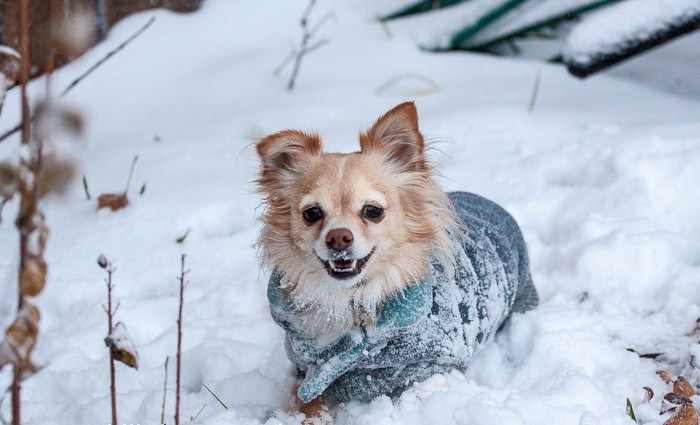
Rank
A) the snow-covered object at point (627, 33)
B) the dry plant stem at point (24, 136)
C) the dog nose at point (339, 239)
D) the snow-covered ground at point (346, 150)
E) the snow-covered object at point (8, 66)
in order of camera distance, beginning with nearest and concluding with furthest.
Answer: the dry plant stem at point (24, 136) < the snow-covered object at point (8, 66) < the dog nose at point (339, 239) < the snow-covered ground at point (346, 150) < the snow-covered object at point (627, 33)

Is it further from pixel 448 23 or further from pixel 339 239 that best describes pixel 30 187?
pixel 448 23

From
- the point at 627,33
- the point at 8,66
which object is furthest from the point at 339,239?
the point at 627,33

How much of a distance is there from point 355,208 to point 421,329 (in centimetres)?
37

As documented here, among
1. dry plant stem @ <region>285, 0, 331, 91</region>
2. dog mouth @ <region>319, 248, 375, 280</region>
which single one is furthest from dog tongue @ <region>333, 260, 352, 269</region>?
dry plant stem @ <region>285, 0, 331, 91</region>

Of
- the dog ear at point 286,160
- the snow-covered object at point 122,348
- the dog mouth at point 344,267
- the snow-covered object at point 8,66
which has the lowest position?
the dog mouth at point 344,267

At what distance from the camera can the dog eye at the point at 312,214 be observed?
1.96 metres

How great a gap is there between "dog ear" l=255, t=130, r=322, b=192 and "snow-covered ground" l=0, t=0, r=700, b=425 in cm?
11

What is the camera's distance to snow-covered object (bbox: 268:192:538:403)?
6.42ft

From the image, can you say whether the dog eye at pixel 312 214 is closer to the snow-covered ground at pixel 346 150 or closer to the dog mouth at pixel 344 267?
the dog mouth at pixel 344 267

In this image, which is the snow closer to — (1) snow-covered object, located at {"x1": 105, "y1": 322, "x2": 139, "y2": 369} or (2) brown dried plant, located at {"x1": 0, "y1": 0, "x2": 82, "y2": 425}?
(1) snow-covered object, located at {"x1": 105, "y1": 322, "x2": 139, "y2": 369}

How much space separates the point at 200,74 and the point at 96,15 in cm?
63

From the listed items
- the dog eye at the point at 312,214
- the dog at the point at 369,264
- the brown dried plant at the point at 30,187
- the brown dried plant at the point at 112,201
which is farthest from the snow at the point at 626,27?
the brown dried plant at the point at 30,187

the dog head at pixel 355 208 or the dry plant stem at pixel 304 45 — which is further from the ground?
the dog head at pixel 355 208

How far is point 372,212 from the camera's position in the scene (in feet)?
6.46
